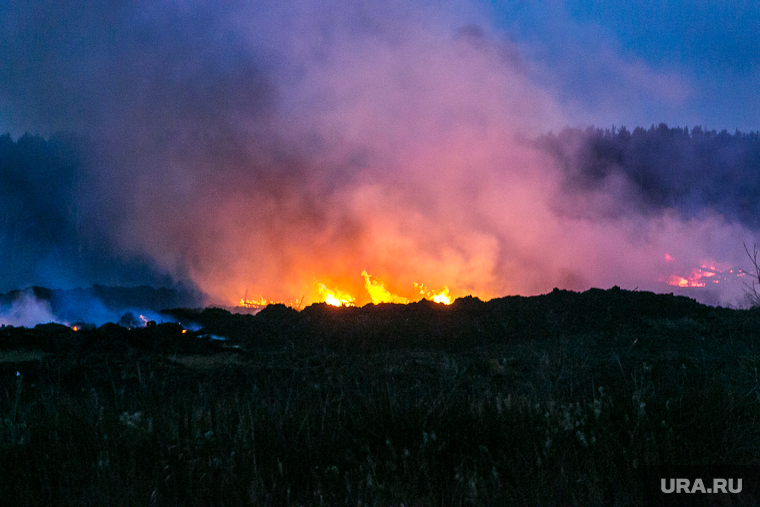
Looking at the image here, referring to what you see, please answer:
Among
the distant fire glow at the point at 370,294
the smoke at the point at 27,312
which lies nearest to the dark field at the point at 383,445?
the smoke at the point at 27,312

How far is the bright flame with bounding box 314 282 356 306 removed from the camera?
19.1 m

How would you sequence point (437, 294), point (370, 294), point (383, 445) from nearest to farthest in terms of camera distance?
point (383, 445) → point (437, 294) → point (370, 294)

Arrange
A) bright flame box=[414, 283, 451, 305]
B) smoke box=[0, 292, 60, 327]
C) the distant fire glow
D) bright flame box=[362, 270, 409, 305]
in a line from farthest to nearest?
1. bright flame box=[362, 270, 409, 305]
2. the distant fire glow
3. bright flame box=[414, 283, 451, 305]
4. smoke box=[0, 292, 60, 327]

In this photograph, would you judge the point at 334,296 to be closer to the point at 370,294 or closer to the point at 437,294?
the point at 370,294

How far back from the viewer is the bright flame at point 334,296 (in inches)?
752

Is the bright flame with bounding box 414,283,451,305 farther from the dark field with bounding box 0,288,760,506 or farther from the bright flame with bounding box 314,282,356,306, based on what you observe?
the dark field with bounding box 0,288,760,506

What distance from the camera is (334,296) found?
64.3 feet

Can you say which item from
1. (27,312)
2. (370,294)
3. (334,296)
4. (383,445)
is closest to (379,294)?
(370,294)

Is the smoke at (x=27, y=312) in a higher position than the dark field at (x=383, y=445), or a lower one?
higher

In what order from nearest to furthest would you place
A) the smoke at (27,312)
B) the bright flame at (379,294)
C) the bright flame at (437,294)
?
the smoke at (27,312)
the bright flame at (437,294)
the bright flame at (379,294)

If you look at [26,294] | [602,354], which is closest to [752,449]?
[602,354]

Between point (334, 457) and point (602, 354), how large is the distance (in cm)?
564

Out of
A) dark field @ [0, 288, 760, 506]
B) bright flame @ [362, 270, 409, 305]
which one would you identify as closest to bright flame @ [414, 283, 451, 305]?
bright flame @ [362, 270, 409, 305]

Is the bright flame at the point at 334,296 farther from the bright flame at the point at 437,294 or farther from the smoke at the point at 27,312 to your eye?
the smoke at the point at 27,312
